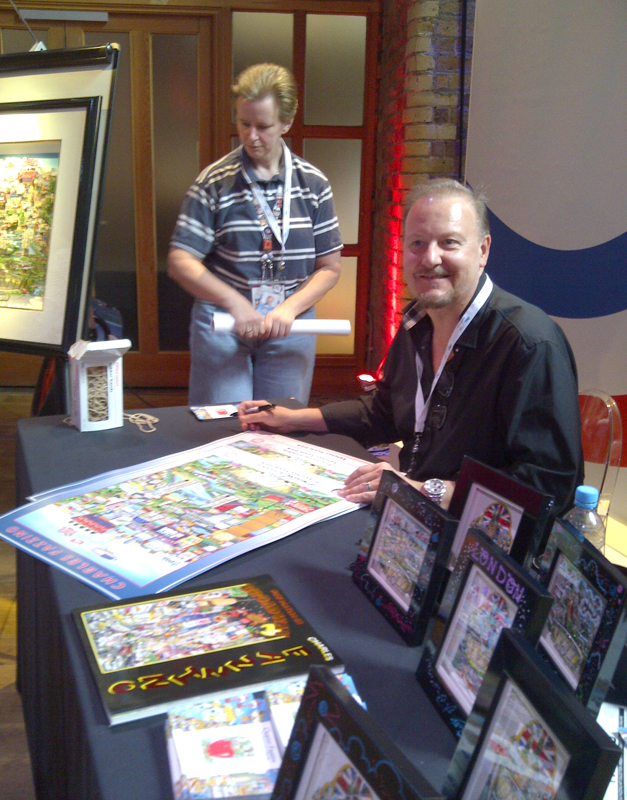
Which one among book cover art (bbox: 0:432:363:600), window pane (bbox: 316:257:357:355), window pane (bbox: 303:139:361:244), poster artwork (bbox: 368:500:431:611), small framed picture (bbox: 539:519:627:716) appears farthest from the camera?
window pane (bbox: 316:257:357:355)

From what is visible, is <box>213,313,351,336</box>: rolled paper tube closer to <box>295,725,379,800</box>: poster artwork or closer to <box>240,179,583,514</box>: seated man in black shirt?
<box>240,179,583,514</box>: seated man in black shirt

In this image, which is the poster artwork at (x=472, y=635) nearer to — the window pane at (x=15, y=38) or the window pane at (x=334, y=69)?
the window pane at (x=334, y=69)

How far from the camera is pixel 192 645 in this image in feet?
2.52

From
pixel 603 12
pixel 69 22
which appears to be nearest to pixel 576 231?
pixel 603 12

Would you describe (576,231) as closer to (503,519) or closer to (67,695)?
(503,519)

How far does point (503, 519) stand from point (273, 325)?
1.34 m

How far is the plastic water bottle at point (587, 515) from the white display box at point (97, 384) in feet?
3.29

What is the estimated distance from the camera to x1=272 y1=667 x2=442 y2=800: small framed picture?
1.29 feet

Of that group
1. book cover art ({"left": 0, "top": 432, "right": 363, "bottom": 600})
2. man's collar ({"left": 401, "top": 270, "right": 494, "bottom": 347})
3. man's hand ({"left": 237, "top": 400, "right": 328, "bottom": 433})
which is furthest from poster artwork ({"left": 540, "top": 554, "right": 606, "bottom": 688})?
man's hand ({"left": 237, "top": 400, "right": 328, "bottom": 433})

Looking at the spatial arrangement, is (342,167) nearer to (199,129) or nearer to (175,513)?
(199,129)

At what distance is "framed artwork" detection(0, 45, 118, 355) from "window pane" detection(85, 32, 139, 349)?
251 cm

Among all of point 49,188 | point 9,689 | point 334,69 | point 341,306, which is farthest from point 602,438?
point 334,69

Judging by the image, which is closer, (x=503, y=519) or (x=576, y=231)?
(x=503, y=519)

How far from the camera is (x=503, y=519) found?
79 centimetres
